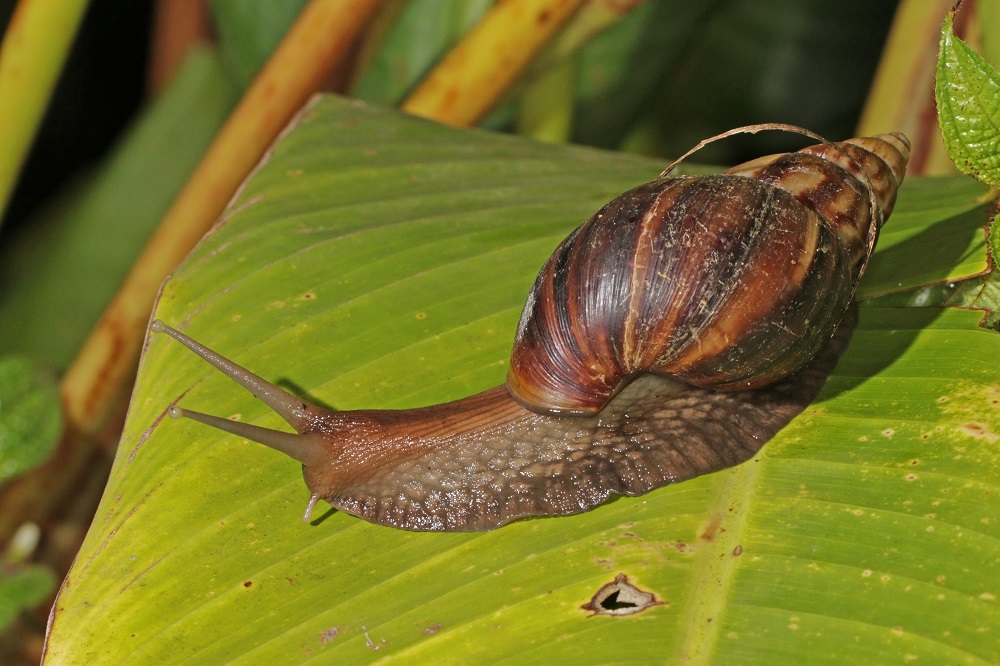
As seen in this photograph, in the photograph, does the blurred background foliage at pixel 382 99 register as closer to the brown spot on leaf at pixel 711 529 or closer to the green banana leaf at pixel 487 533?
the green banana leaf at pixel 487 533

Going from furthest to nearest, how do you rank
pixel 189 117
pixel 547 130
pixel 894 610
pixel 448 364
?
pixel 189 117 < pixel 547 130 < pixel 448 364 < pixel 894 610

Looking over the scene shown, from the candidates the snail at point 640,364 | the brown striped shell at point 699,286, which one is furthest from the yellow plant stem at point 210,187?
the brown striped shell at point 699,286

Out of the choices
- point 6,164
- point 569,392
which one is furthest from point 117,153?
point 569,392

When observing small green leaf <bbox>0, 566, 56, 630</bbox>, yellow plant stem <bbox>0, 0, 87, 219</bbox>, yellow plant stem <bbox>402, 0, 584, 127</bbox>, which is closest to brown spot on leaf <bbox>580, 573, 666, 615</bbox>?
small green leaf <bbox>0, 566, 56, 630</bbox>

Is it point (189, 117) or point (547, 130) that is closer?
point (547, 130)

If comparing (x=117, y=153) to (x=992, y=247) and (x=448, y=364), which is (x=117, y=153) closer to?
(x=448, y=364)

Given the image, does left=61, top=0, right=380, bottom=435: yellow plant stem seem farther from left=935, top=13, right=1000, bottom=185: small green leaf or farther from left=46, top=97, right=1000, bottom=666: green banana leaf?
left=935, top=13, right=1000, bottom=185: small green leaf

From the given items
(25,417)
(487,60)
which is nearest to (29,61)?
(25,417)

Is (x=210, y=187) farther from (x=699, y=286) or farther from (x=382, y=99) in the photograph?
(x=699, y=286)
